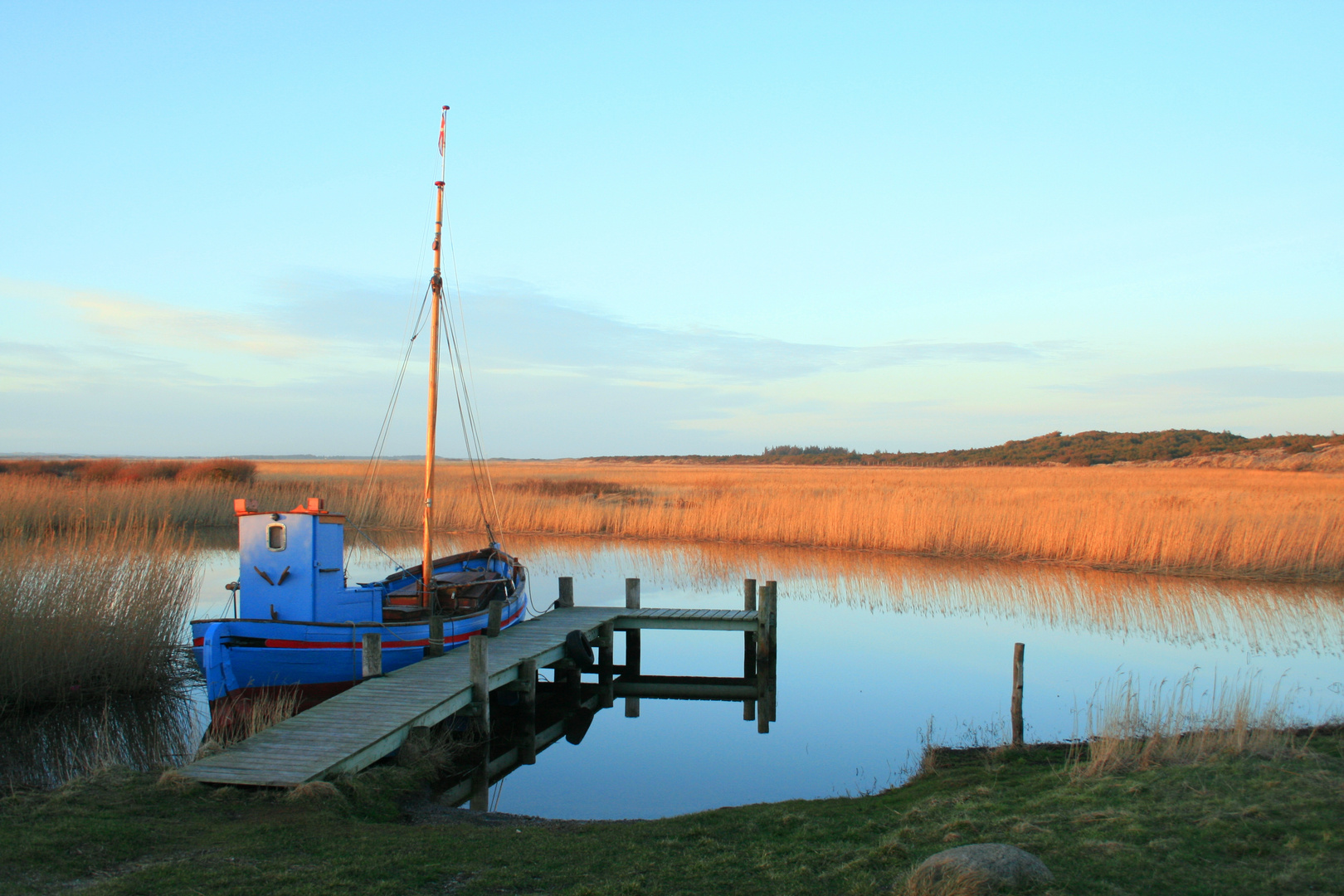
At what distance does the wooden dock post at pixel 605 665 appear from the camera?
1265 cm

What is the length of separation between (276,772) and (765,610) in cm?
730

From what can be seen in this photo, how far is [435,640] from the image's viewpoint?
436 inches

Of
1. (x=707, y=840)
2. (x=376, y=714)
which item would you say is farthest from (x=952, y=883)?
(x=376, y=714)

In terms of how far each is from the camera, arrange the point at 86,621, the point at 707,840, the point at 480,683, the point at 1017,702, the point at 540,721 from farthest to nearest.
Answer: the point at 540,721
the point at 86,621
the point at 480,683
the point at 1017,702
the point at 707,840

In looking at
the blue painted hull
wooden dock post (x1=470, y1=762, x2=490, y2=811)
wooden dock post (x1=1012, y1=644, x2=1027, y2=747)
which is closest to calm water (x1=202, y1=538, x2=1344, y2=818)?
wooden dock post (x1=470, y1=762, x2=490, y2=811)

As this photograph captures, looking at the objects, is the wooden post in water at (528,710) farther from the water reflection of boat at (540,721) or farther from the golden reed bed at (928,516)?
the golden reed bed at (928,516)

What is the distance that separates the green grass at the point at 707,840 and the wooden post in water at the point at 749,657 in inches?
182

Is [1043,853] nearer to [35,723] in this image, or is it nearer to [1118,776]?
[1118,776]

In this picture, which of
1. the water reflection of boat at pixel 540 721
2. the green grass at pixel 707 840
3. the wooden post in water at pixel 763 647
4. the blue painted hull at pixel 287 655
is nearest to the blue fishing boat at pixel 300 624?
the blue painted hull at pixel 287 655

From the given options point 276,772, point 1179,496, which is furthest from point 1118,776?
point 1179,496

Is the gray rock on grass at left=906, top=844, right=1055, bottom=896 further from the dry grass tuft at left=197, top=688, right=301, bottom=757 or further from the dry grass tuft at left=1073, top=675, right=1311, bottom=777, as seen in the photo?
the dry grass tuft at left=197, top=688, right=301, bottom=757

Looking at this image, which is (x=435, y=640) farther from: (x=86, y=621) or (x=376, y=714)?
(x=86, y=621)

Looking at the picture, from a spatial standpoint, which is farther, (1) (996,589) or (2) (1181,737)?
(1) (996,589)

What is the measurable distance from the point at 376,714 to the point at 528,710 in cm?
226
